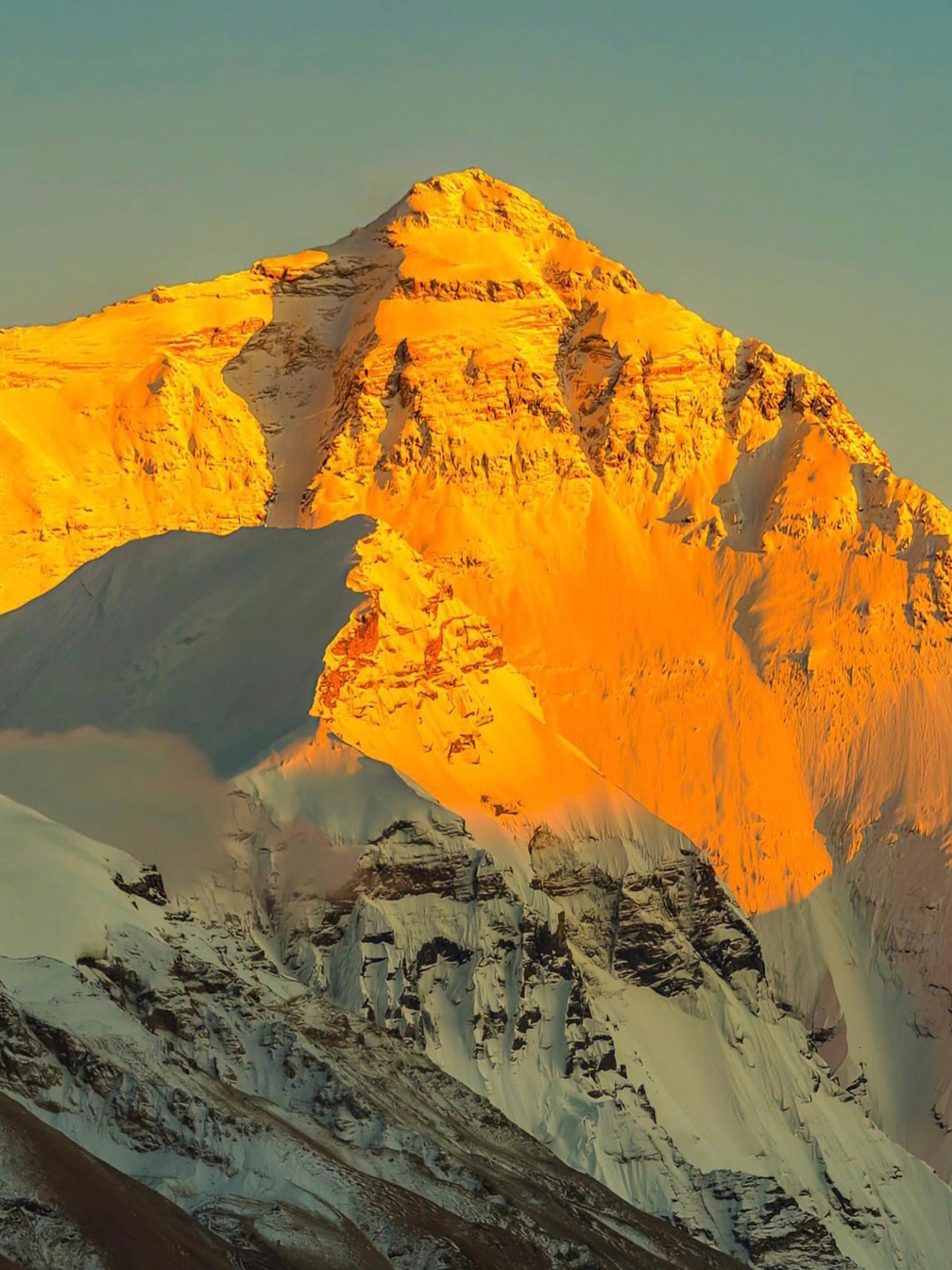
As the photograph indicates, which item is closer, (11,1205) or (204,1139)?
→ (11,1205)

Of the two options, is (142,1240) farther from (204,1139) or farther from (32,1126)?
(204,1139)

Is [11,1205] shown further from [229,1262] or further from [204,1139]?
[204,1139]

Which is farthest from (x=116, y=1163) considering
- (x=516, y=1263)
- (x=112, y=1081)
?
(x=516, y=1263)

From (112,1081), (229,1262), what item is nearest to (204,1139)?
(112,1081)

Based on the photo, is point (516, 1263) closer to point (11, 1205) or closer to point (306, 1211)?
point (306, 1211)

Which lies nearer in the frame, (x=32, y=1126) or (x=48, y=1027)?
(x=32, y=1126)

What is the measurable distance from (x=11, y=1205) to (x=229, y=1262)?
1171cm

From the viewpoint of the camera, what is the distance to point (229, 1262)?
596 feet

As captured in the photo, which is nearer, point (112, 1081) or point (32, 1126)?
point (32, 1126)

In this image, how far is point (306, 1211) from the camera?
636 ft

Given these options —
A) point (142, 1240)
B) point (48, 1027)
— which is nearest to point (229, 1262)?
point (142, 1240)

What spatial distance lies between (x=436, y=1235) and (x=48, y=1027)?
1896cm

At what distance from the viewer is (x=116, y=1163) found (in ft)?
638

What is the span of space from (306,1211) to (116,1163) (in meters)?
8.33
